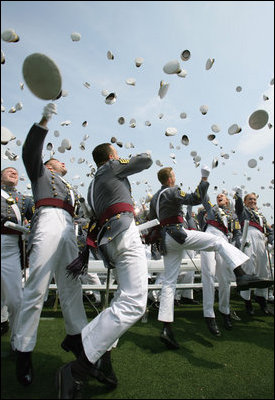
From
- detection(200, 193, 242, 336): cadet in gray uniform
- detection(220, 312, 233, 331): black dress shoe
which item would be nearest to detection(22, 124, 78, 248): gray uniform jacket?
detection(200, 193, 242, 336): cadet in gray uniform

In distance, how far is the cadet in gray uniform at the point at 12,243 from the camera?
8.44 feet

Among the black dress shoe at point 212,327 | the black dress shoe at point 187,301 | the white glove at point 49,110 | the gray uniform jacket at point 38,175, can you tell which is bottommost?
the black dress shoe at point 187,301

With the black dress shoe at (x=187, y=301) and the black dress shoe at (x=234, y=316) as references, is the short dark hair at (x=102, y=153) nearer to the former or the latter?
the black dress shoe at (x=234, y=316)

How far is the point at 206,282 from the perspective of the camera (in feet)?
13.1

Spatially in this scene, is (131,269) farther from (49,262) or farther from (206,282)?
(206,282)

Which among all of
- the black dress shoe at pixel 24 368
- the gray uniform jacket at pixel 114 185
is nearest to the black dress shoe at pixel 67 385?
the black dress shoe at pixel 24 368

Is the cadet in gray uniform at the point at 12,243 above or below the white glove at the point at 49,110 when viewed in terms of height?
below

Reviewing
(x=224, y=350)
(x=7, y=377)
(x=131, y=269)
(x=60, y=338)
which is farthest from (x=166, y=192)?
(x=7, y=377)

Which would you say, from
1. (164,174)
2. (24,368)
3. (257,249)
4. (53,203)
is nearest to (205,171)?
(164,174)

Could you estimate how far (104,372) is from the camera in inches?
83.3

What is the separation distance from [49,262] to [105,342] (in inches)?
32.1

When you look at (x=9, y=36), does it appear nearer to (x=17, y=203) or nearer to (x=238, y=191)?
(x=17, y=203)

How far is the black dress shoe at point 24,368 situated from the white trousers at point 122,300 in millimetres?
493

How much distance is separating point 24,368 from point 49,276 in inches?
26.5
